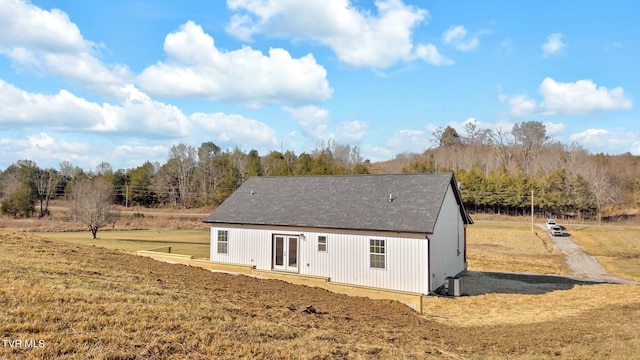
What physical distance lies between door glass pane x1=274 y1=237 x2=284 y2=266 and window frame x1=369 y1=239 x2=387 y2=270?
5.11 m

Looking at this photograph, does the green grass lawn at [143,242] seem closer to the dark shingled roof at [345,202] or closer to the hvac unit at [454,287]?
the dark shingled roof at [345,202]

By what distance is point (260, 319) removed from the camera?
29.0 feet

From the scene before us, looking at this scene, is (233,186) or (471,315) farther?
(233,186)

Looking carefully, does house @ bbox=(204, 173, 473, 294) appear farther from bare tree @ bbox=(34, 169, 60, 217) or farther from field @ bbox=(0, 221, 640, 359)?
bare tree @ bbox=(34, 169, 60, 217)

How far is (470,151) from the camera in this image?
92750 millimetres

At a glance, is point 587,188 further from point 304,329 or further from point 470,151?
point 304,329

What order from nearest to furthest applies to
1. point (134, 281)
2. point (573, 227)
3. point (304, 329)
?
point (304, 329), point (134, 281), point (573, 227)

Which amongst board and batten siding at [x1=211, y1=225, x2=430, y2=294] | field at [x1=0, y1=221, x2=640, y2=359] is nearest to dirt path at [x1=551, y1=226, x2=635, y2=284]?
field at [x1=0, y1=221, x2=640, y2=359]

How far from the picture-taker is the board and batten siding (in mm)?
17453

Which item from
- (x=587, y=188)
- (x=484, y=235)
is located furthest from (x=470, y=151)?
(x=484, y=235)

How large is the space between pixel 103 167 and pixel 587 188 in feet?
348

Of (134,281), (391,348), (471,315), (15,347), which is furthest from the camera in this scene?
(471,315)

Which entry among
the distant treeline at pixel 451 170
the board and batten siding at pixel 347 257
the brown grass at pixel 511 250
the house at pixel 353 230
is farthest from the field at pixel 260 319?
the distant treeline at pixel 451 170

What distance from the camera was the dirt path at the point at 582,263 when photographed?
79.7 feet
